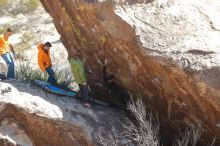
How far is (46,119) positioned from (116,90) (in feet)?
5.57

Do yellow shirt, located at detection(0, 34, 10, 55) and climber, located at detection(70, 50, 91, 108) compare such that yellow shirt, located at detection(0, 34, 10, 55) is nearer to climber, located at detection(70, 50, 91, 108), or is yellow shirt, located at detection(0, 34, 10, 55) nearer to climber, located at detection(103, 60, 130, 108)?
climber, located at detection(70, 50, 91, 108)

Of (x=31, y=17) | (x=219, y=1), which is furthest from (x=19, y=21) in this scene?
(x=219, y=1)

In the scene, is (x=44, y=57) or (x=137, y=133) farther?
(x=44, y=57)

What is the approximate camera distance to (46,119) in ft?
34.0

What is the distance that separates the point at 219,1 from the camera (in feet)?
32.0

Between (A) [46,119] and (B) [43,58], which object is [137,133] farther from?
(B) [43,58]

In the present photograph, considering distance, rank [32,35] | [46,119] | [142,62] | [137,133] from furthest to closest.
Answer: [32,35], [46,119], [137,133], [142,62]

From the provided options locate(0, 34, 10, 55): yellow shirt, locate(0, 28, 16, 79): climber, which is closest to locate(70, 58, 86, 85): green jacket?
locate(0, 28, 16, 79): climber

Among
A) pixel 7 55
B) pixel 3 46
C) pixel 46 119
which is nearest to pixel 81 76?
pixel 46 119

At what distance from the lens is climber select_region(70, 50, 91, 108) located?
10538 millimetres

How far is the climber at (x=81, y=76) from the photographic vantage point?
10538mm

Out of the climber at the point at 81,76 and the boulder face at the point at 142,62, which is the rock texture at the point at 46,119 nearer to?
the climber at the point at 81,76

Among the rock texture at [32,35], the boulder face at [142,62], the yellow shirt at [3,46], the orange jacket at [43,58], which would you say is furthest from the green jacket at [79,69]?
the rock texture at [32,35]

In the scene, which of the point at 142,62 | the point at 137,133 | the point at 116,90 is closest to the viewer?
the point at 142,62
